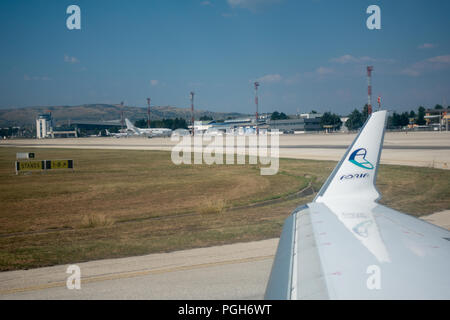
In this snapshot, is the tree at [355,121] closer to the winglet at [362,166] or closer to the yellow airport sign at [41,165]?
the yellow airport sign at [41,165]

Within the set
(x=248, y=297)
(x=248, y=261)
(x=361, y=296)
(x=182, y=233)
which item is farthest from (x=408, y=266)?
(x=182, y=233)

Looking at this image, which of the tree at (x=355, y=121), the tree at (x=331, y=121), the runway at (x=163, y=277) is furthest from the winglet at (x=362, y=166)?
the tree at (x=331, y=121)

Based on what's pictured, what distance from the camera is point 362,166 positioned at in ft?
17.6

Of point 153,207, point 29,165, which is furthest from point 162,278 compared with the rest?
point 29,165

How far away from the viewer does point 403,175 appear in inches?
898

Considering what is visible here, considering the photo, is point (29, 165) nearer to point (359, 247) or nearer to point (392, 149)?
point (359, 247)

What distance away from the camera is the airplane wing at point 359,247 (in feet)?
8.84

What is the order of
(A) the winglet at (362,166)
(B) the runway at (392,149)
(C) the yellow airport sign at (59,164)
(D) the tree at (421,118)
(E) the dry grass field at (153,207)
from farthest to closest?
(D) the tree at (421,118)
(C) the yellow airport sign at (59,164)
(B) the runway at (392,149)
(E) the dry grass field at (153,207)
(A) the winglet at (362,166)

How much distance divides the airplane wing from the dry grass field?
5151mm

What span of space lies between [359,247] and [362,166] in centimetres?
213

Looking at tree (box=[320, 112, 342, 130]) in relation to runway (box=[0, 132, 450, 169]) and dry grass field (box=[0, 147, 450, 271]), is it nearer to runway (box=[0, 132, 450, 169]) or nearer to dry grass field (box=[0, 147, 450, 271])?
runway (box=[0, 132, 450, 169])

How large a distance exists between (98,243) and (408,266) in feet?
29.2

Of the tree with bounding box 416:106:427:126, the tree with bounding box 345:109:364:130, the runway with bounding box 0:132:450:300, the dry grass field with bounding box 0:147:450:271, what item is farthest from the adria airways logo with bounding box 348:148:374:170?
the tree with bounding box 416:106:427:126
